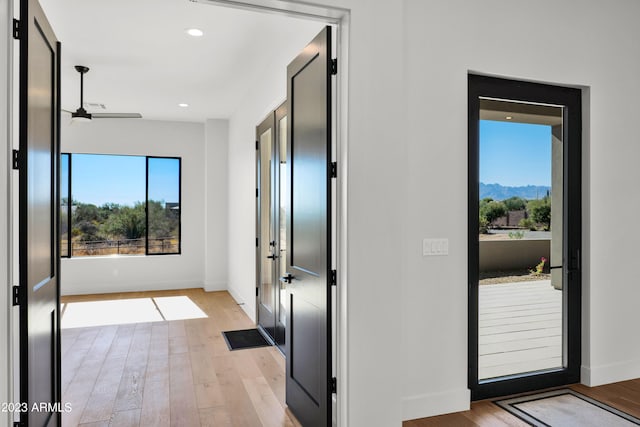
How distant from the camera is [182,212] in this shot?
777 cm

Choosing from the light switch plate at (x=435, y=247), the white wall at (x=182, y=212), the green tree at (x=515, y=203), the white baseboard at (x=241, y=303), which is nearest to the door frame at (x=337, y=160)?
the light switch plate at (x=435, y=247)

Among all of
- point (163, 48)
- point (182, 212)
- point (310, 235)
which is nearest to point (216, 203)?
point (182, 212)

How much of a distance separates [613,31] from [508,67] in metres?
1.06

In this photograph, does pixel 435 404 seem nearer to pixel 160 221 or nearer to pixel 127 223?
pixel 160 221

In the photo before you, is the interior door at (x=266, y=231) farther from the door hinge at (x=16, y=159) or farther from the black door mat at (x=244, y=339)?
the door hinge at (x=16, y=159)

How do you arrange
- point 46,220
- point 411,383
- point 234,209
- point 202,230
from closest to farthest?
point 46,220, point 411,383, point 234,209, point 202,230

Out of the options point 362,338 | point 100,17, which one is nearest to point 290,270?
point 362,338

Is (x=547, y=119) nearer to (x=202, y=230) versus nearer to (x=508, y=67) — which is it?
(x=508, y=67)

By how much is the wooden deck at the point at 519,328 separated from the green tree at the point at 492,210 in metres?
0.49

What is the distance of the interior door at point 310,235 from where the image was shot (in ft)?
8.04

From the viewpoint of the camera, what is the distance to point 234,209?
273 inches

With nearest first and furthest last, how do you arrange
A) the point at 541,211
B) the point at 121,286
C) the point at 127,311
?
1. the point at 541,211
2. the point at 127,311
3. the point at 121,286

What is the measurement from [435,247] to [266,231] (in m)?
2.46

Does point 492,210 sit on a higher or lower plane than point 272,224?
higher
